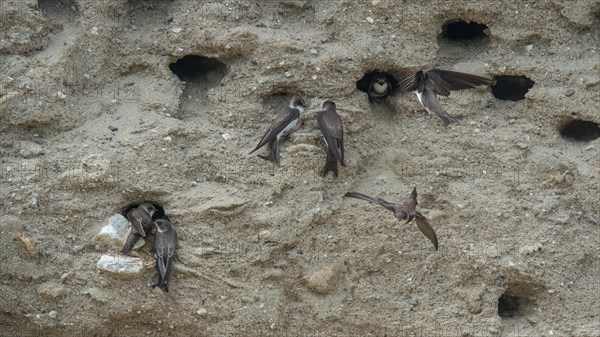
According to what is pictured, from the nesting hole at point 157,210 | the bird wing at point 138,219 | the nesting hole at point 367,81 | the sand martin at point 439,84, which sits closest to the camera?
the bird wing at point 138,219

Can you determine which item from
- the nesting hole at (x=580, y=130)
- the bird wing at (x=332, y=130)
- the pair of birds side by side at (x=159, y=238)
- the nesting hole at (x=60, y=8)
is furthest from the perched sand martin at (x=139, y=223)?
the nesting hole at (x=580, y=130)

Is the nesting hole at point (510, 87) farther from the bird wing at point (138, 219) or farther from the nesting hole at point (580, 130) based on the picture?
the bird wing at point (138, 219)

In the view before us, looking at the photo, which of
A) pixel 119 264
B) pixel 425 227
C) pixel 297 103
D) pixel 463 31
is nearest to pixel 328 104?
pixel 297 103

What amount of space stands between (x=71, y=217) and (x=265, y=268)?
72cm

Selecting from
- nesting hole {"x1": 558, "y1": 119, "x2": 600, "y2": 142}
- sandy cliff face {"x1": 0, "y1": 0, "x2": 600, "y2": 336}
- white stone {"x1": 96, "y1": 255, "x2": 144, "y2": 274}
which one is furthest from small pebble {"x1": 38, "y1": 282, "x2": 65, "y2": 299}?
nesting hole {"x1": 558, "y1": 119, "x2": 600, "y2": 142}

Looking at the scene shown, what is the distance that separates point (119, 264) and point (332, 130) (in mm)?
896

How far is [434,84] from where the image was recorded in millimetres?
3898

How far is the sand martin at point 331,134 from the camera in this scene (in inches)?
149

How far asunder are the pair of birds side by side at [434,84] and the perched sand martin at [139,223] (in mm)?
974

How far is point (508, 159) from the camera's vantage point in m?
3.89

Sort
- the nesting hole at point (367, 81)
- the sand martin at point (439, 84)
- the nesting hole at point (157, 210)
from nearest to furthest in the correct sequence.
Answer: the nesting hole at point (157, 210)
the sand martin at point (439, 84)
the nesting hole at point (367, 81)

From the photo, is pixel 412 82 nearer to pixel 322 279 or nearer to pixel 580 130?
pixel 580 130

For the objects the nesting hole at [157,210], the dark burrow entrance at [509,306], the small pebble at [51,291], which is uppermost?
the nesting hole at [157,210]

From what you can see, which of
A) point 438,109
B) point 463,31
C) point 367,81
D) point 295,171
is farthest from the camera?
point 463,31
